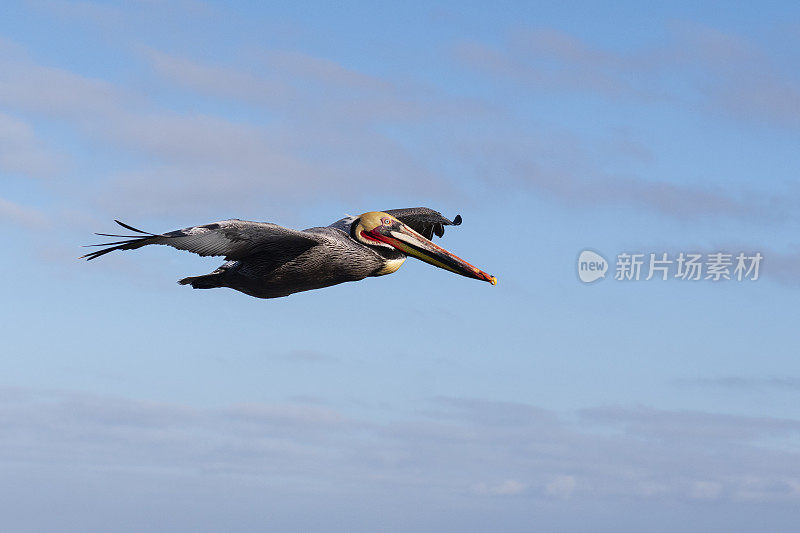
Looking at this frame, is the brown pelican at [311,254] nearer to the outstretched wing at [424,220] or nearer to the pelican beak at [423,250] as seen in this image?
the pelican beak at [423,250]

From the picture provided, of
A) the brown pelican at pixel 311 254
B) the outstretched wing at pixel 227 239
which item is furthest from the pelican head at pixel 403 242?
the outstretched wing at pixel 227 239

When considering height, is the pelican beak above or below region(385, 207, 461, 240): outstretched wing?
below

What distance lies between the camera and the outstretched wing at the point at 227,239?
1441 centimetres

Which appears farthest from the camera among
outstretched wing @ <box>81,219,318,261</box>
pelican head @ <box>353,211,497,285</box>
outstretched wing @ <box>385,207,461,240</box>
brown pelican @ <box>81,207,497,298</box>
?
outstretched wing @ <box>385,207,461,240</box>

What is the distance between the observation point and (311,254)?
55.0 ft

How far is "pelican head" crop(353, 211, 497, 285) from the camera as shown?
17.6m

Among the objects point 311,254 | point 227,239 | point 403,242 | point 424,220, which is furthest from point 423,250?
point 227,239

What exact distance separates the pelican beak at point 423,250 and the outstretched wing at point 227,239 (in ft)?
5.23

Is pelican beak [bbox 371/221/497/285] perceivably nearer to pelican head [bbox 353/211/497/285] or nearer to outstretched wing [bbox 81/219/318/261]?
pelican head [bbox 353/211/497/285]

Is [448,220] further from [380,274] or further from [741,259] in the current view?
[741,259]

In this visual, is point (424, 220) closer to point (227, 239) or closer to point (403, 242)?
point (403, 242)

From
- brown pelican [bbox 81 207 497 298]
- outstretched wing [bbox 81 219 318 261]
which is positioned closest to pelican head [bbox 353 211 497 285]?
brown pelican [bbox 81 207 497 298]

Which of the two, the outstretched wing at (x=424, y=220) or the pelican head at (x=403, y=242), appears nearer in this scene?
the pelican head at (x=403, y=242)

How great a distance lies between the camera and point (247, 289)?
1748cm
